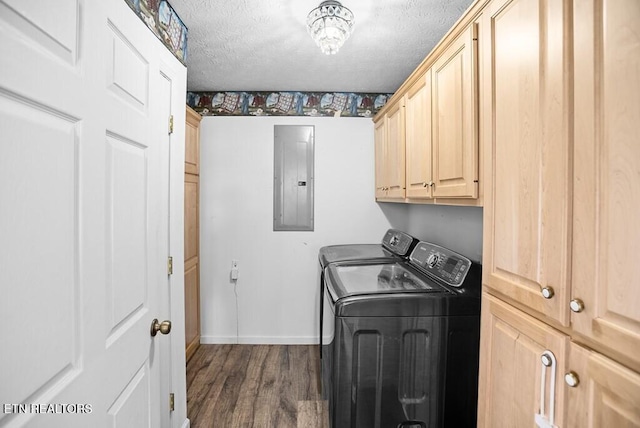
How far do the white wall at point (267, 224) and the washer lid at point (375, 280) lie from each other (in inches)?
38.3

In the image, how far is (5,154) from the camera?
55cm

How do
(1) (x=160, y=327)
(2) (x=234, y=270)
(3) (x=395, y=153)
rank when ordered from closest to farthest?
(1) (x=160, y=327) → (3) (x=395, y=153) → (2) (x=234, y=270)

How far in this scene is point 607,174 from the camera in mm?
602

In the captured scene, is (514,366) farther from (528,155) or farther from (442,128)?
(442,128)

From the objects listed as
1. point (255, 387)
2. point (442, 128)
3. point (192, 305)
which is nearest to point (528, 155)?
point (442, 128)

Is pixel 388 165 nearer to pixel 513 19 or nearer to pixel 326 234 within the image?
pixel 326 234

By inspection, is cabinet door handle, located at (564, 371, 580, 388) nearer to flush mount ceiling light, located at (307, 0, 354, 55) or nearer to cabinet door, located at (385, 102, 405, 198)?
cabinet door, located at (385, 102, 405, 198)

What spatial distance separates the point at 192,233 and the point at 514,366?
250 centimetres

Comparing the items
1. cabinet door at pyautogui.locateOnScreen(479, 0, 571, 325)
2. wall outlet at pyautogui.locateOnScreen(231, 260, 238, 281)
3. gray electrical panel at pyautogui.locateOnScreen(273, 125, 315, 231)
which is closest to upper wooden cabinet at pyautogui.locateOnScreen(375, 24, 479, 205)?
cabinet door at pyautogui.locateOnScreen(479, 0, 571, 325)

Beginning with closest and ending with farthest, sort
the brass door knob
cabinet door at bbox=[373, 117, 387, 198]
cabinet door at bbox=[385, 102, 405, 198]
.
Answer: the brass door knob → cabinet door at bbox=[385, 102, 405, 198] → cabinet door at bbox=[373, 117, 387, 198]

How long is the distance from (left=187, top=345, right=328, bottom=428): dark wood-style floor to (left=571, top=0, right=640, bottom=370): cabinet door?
1.75 metres

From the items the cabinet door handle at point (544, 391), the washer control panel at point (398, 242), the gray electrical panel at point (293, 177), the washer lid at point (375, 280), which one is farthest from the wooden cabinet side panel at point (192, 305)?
the cabinet door handle at point (544, 391)

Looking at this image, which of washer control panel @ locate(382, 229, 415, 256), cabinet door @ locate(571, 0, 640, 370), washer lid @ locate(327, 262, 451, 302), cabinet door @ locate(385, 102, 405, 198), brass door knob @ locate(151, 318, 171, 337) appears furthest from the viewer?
washer control panel @ locate(382, 229, 415, 256)

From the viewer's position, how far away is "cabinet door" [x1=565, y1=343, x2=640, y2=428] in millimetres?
575
